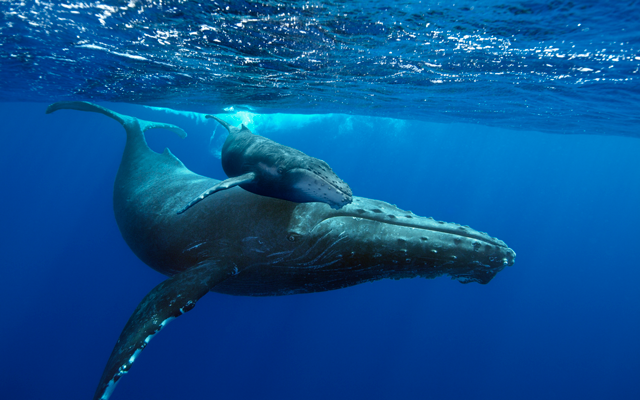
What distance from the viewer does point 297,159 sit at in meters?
3.41

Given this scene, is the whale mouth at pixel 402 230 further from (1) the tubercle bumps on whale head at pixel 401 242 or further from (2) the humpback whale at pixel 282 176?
(2) the humpback whale at pixel 282 176

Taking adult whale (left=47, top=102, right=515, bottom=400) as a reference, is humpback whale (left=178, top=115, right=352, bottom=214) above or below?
above

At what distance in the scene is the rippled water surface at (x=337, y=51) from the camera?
294 inches

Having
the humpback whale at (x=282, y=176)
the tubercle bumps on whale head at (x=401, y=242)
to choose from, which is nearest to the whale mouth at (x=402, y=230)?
the tubercle bumps on whale head at (x=401, y=242)

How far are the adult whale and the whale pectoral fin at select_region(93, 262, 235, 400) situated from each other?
0.01 m

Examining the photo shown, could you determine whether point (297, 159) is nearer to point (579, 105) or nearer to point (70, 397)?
point (579, 105)

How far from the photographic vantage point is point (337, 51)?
10594mm

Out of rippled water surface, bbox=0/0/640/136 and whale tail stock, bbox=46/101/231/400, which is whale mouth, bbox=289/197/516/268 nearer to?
whale tail stock, bbox=46/101/231/400

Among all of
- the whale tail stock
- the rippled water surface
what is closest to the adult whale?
the whale tail stock

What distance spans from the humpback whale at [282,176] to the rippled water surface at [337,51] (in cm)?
492

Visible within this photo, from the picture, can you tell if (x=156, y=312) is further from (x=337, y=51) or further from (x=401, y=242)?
(x=337, y=51)

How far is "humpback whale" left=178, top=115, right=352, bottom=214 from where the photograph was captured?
314 centimetres

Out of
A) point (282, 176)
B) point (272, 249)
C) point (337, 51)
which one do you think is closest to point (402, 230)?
point (282, 176)

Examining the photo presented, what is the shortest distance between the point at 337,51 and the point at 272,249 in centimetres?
879
